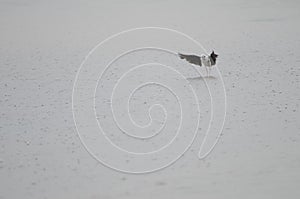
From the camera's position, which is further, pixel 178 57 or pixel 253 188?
pixel 178 57

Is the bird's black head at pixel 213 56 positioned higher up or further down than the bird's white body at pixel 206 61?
higher up

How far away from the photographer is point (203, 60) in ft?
3.46

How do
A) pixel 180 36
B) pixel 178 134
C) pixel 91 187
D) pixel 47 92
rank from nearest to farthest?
pixel 91 187 → pixel 178 134 → pixel 47 92 → pixel 180 36

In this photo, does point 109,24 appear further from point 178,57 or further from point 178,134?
point 178,134

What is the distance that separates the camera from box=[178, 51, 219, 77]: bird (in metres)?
1.04

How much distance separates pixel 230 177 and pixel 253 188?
43mm

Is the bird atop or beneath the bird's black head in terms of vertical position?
beneath

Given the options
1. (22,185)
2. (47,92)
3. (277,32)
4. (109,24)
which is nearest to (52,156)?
(22,185)

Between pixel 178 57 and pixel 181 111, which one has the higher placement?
pixel 178 57

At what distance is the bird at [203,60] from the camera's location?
3.43 ft

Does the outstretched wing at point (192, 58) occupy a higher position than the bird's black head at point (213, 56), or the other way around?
the bird's black head at point (213, 56)

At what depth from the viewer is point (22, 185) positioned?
30.1 inches

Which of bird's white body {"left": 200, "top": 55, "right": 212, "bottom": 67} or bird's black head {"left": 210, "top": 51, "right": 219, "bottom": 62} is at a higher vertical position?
bird's black head {"left": 210, "top": 51, "right": 219, "bottom": 62}

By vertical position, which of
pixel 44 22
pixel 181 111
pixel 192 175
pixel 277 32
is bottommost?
pixel 192 175
